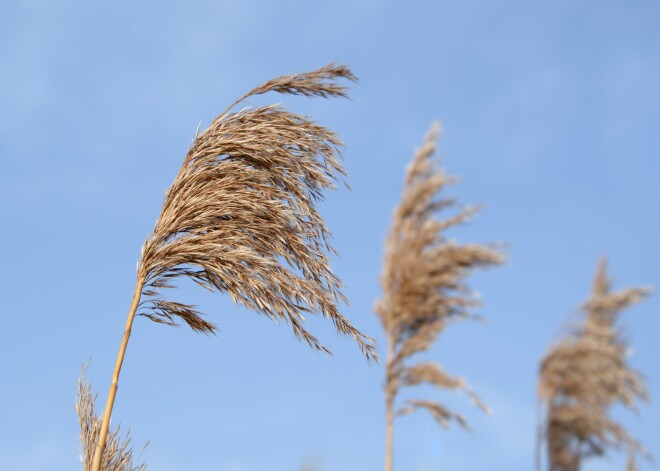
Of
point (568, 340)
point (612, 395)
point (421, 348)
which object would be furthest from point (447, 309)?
point (612, 395)

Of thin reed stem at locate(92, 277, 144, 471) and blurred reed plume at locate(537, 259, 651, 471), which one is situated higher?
blurred reed plume at locate(537, 259, 651, 471)

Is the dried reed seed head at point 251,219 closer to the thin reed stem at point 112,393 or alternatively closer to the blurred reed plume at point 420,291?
the thin reed stem at point 112,393

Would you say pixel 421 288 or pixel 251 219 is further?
pixel 421 288

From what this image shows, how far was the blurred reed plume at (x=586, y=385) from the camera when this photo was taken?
7.27m

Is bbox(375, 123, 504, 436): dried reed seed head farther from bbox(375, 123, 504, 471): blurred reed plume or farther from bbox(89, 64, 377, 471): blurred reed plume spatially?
bbox(89, 64, 377, 471): blurred reed plume

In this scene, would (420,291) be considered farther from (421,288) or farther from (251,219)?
(251,219)

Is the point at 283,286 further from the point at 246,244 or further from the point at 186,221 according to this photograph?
the point at 186,221

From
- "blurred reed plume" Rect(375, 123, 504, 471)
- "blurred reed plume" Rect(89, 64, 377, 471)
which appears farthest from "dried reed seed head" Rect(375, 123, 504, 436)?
"blurred reed plume" Rect(89, 64, 377, 471)

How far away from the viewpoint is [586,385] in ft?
23.8

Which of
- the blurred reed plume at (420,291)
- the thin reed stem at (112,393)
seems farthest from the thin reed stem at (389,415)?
the thin reed stem at (112,393)

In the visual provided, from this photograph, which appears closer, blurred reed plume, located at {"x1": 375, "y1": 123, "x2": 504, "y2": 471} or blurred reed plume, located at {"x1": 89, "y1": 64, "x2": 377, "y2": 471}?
blurred reed plume, located at {"x1": 89, "y1": 64, "x2": 377, "y2": 471}

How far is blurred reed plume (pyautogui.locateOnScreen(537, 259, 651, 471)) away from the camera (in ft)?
23.8

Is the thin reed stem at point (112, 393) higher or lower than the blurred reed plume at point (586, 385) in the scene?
lower

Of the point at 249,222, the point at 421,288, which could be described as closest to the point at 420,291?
the point at 421,288
